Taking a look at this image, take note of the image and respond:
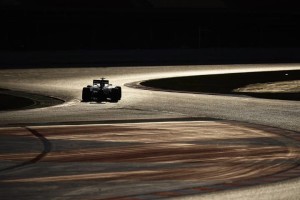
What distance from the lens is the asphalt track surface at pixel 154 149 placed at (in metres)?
12.3

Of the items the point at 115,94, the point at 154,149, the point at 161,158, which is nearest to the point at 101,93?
the point at 115,94

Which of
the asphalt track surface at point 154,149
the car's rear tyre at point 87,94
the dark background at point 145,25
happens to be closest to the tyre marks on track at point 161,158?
the asphalt track surface at point 154,149

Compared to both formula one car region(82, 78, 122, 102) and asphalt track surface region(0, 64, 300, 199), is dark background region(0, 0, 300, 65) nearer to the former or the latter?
formula one car region(82, 78, 122, 102)

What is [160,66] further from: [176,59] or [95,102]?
[95,102]

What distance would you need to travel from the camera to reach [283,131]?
64.4 ft

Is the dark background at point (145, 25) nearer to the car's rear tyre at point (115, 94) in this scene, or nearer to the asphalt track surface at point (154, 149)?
the car's rear tyre at point (115, 94)

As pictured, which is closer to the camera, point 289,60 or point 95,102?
point 95,102

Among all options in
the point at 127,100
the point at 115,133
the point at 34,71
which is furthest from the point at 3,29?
the point at 115,133

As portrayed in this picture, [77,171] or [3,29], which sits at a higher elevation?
[3,29]

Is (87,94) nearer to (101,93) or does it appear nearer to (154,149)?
(101,93)

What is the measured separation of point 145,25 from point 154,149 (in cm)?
4334

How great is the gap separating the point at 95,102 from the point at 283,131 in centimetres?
958

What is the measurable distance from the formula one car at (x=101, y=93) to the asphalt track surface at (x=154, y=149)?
35 cm

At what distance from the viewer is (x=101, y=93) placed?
27.9m
